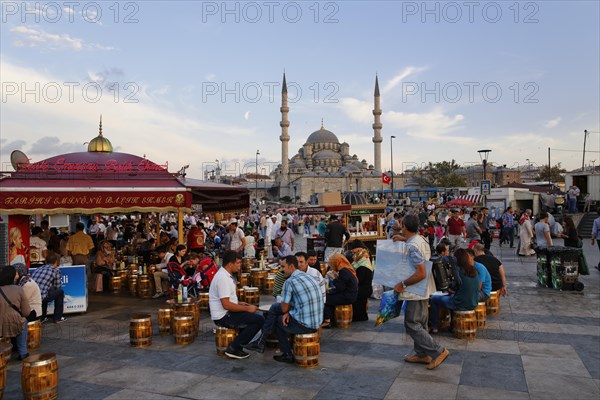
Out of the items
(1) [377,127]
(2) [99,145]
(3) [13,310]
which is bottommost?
(3) [13,310]

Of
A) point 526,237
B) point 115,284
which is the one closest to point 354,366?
point 115,284

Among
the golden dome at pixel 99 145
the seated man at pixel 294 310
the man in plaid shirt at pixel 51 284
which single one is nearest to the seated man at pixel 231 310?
the seated man at pixel 294 310

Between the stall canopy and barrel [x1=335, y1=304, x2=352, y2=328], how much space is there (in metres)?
4.06

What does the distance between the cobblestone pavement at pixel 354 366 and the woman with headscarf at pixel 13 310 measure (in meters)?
0.34

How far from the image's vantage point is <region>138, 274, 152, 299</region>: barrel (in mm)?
10445

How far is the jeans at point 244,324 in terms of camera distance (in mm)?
5980

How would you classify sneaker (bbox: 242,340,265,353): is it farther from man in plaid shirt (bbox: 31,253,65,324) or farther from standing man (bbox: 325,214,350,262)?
standing man (bbox: 325,214,350,262)

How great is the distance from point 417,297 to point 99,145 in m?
9.79

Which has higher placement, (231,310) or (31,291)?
(31,291)

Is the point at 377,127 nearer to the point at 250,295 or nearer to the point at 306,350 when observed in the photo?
the point at 250,295

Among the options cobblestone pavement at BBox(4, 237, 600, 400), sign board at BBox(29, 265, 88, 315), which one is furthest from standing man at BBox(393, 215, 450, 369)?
sign board at BBox(29, 265, 88, 315)

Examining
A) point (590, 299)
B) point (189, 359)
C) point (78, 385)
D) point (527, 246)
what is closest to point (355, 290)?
point (189, 359)

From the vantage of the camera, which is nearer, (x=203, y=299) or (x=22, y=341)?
(x=22, y=341)

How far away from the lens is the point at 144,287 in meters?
10.4
